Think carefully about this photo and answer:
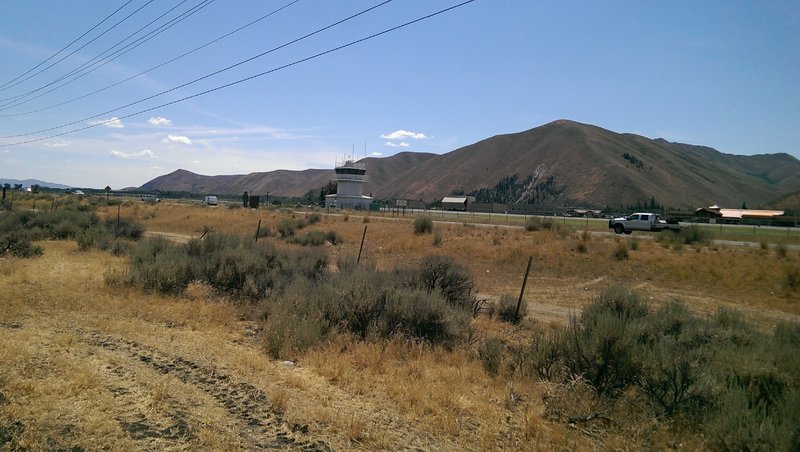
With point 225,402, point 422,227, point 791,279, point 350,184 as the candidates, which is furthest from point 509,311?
point 350,184

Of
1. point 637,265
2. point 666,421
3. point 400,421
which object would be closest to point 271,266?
point 400,421

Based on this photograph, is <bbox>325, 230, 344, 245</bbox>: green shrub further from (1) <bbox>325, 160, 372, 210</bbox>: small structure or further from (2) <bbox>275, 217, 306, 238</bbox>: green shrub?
(1) <bbox>325, 160, 372, 210</bbox>: small structure

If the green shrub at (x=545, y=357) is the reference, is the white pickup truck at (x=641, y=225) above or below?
above

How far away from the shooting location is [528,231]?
42.4 m

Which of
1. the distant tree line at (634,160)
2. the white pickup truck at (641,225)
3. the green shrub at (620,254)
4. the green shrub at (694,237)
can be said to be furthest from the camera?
the distant tree line at (634,160)

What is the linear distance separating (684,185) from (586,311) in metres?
168

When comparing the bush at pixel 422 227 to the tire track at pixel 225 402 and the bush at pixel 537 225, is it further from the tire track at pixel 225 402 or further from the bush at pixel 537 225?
the tire track at pixel 225 402

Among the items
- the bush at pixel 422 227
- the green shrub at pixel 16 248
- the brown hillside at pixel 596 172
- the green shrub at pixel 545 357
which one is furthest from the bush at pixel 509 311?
the brown hillside at pixel 596 172

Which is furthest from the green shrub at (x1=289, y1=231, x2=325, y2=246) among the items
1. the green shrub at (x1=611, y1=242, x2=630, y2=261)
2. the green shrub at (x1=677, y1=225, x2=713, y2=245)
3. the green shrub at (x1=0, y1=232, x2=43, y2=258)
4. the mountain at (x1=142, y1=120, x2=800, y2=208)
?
the mountain at (x1=142, y1=120, x2=800, y2=208)

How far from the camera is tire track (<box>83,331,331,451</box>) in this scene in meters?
5.72

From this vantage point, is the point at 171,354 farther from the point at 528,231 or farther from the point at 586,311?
the point at 528,231

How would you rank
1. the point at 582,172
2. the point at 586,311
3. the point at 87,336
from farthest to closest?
the point at 582,172 < the point at 586,311 < the point at 87,336

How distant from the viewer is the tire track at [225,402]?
5.72 metres

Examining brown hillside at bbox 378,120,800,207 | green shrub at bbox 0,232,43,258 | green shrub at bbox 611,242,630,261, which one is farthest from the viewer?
brown hillside at bbox 378,120,800,207
